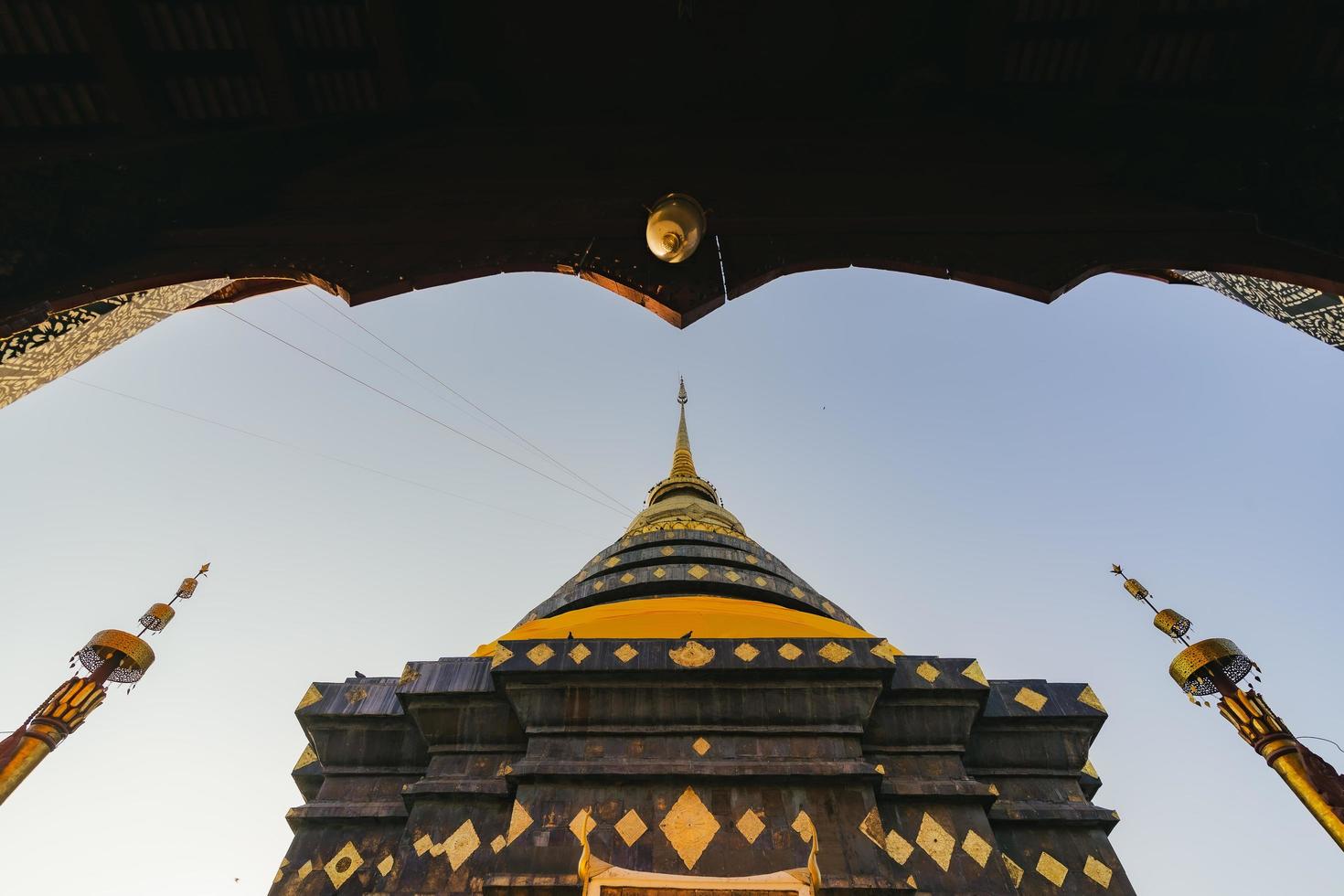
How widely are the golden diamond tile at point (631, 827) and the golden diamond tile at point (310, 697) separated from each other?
3.02 m

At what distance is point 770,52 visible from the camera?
4.54 meters

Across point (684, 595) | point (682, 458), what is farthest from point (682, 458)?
point (684, 595)

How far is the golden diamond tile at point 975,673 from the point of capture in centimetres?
617

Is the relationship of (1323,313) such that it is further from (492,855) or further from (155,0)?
(155,0)

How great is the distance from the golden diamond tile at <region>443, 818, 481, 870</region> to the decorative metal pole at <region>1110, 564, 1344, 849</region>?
7869 millimetres

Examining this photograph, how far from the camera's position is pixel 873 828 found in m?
5.14

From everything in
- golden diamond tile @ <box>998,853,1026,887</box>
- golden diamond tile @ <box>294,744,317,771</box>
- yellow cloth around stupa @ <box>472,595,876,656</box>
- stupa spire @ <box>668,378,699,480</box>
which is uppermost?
stupa spire @ <box>668,378,699,480</box>

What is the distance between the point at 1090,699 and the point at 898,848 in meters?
2.37

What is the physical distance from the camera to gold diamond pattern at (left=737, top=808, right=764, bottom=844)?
16.7 ft

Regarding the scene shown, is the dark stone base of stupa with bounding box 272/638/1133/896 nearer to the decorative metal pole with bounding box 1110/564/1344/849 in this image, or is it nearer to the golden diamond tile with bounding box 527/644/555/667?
the golden diamond tile with bounding box 527/644/555/667

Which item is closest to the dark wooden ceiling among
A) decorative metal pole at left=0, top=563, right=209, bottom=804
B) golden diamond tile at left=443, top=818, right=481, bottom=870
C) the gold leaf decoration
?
the gold leaf decoration

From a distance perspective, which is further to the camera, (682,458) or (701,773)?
(682,458)

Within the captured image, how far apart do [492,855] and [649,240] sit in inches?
168

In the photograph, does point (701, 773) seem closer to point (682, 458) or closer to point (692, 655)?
point (692, 655)
